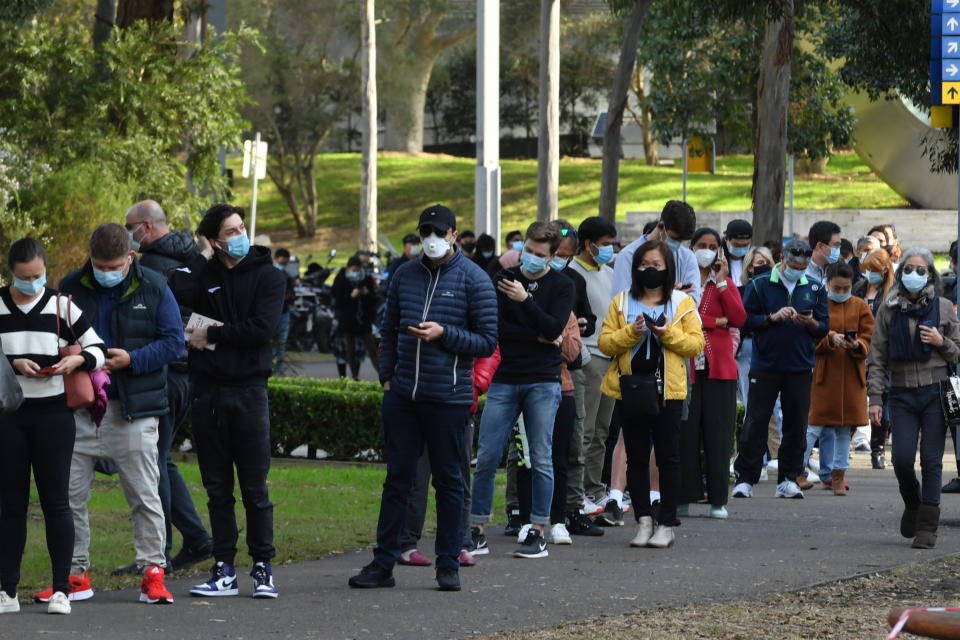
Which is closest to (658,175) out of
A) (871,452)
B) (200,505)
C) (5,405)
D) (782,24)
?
(782,24)

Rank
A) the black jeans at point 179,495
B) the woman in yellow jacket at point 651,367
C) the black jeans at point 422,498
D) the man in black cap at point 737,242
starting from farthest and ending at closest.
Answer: the man in black cap at point 737,242 → the woman in yellow jacket at point 651,367 → the black jeans at point 422,498 → the black jeans at point 179,495

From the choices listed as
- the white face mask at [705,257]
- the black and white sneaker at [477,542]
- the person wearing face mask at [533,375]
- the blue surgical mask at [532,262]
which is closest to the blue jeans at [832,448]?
the white face mask at [705,257]

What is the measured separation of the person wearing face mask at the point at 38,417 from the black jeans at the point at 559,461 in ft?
10.1

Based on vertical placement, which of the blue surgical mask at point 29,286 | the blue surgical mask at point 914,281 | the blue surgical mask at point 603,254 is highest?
the blue surgical mask at point 29,286

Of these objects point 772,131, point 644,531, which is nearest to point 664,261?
point 644,531

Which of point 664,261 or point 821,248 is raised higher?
point 664,261

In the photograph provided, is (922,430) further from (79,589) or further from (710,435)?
(79,589)

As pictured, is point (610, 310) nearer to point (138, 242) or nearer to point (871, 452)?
point (138, 242)

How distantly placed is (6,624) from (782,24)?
553 inches

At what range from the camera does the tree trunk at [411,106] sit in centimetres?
5600

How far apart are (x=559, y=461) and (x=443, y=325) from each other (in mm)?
1886

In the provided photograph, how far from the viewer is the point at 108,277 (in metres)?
8.10

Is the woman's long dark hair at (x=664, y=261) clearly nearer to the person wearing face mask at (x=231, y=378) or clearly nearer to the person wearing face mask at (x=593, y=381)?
the person wearing face mask at (x=593, y=381)

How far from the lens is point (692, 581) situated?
347 inches
